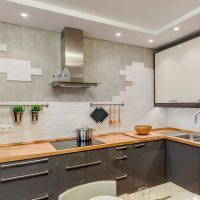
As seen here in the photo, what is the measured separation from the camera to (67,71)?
2.19 m

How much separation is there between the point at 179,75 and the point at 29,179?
239 cm

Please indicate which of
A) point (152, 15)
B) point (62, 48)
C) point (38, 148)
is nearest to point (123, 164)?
point (38, 148)

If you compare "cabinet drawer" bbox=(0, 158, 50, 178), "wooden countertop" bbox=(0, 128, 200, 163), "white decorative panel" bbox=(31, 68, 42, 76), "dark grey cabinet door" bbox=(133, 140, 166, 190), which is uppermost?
"white decorative panel" bbox=(31, 68, 42, 76)

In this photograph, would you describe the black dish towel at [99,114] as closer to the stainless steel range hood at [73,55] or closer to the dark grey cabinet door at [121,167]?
the stainless steel range hood at [73,55]

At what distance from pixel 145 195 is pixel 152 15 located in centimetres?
199

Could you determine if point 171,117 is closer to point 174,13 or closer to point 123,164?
point 123,164

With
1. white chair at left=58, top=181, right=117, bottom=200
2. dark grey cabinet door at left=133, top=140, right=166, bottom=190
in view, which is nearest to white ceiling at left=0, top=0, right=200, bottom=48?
dark grey cabinet door at left=133, top=140, right=166, bottom=190

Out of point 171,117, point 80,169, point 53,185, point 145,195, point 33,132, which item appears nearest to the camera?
point 145,195

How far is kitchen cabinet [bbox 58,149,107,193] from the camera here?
1853mm

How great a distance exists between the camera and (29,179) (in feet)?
5.56

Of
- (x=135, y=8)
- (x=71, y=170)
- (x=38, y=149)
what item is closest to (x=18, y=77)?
(x=38, y=149)

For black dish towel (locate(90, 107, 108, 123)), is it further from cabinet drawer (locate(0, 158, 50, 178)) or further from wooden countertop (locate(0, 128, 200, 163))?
cabinet drawer (locate(0, 158, 50, 178))

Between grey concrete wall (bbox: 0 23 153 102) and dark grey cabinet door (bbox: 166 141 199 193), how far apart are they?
1.18 metres

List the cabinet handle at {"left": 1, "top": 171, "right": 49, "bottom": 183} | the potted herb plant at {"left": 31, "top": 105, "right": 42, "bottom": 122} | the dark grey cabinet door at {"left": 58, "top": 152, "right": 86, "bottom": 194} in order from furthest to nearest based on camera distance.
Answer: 1. the potted herb plant at {"left": 31, "top": 105, "right": 42, "bottom": 122}
2. the dark grey cabinet door at {"left": 58, "top": 152, "right": 86, "bottom": 194}
3. the cabinet handle at {"left": 1, "top": 171, "right": 49, "bottom": 183}
